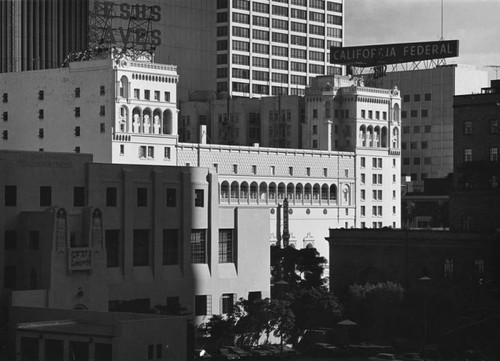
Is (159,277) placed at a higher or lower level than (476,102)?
lower

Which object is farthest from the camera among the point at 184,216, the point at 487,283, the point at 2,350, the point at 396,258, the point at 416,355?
the point at 396,258

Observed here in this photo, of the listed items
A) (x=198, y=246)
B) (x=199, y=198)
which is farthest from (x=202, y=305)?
(x=199, y=198)

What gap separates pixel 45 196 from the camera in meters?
129

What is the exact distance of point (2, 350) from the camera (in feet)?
389

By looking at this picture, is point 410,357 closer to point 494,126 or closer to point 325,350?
point 325,350

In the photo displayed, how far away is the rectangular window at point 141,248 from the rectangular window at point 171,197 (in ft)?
13.4

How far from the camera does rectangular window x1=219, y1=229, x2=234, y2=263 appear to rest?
144375 mm

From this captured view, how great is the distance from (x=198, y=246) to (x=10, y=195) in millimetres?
22488

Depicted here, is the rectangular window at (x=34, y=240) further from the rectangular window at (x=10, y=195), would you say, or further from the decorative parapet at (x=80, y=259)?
the rectangular window at (x=10, y=195)

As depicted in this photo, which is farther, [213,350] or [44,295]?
[213,350]

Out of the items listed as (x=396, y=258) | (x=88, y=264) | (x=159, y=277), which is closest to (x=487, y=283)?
(x=396, y=258)

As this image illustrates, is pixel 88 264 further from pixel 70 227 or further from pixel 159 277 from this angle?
pixel 159 277

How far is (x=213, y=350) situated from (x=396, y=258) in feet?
126

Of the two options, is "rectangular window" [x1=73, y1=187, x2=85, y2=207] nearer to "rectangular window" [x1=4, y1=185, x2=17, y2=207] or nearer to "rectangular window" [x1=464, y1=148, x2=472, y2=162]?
"rectangular window" [x1=4, y1=185, x2=17, y2=207]
